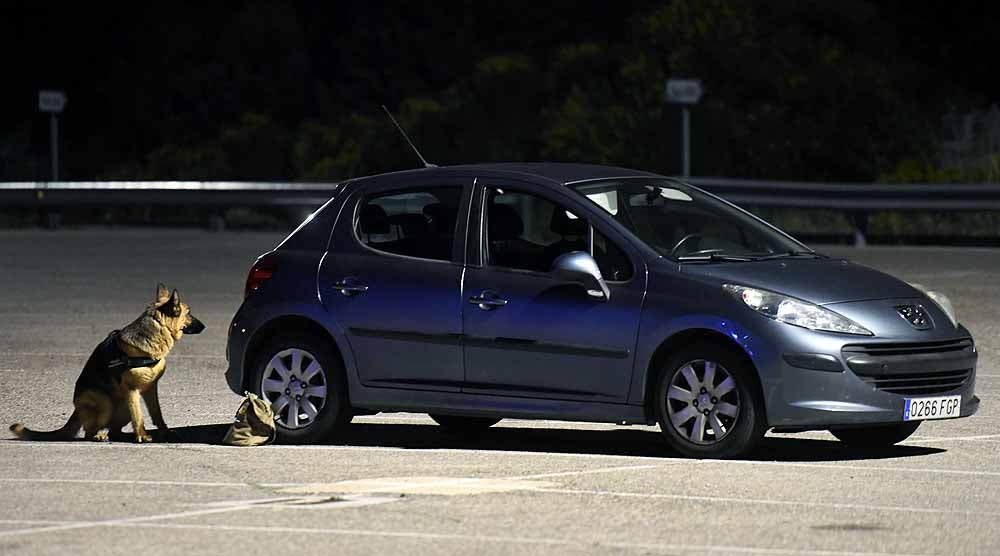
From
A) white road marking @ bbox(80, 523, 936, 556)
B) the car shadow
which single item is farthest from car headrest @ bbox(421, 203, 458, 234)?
white road marking @ bbox(80, 523, 936, 556)

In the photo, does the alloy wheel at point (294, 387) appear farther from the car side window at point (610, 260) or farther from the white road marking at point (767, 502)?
the white road marking at point (767, 502)

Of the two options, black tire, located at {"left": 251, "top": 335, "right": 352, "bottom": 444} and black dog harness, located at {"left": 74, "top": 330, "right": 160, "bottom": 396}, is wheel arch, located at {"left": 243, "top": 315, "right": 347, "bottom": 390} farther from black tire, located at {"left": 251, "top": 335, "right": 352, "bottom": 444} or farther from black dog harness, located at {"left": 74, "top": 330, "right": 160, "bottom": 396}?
black dog harness, located at {"left": 74, "top": 330, "right": 160, "bottom": 396}

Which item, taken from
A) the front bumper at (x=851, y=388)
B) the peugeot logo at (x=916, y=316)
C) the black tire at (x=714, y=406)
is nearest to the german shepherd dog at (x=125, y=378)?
the black tire at (x=714, y=406)

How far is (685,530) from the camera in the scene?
336 inches

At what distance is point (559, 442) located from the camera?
452 inches

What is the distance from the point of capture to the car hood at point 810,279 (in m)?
10.5

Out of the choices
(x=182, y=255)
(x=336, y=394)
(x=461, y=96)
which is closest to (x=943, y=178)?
(x=182, y=255)

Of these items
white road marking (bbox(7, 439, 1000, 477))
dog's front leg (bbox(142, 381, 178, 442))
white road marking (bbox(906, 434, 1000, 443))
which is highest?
dog's front leg (bbox(142, 381, 178, 442))

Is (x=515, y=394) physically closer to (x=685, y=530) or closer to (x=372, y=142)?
(x=685, y=530)

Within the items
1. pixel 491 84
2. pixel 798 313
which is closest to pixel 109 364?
pixel 798 313

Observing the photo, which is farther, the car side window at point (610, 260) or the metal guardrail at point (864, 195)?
the metal guardrail at point (864, 195)

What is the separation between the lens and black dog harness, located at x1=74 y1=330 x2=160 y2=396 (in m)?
11.2

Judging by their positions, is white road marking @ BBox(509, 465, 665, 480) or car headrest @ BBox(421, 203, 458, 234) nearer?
white road marking @ BBox(509, 465, 665, 480)

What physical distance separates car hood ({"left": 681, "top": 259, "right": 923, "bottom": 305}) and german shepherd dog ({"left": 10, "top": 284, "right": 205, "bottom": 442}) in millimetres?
2762
